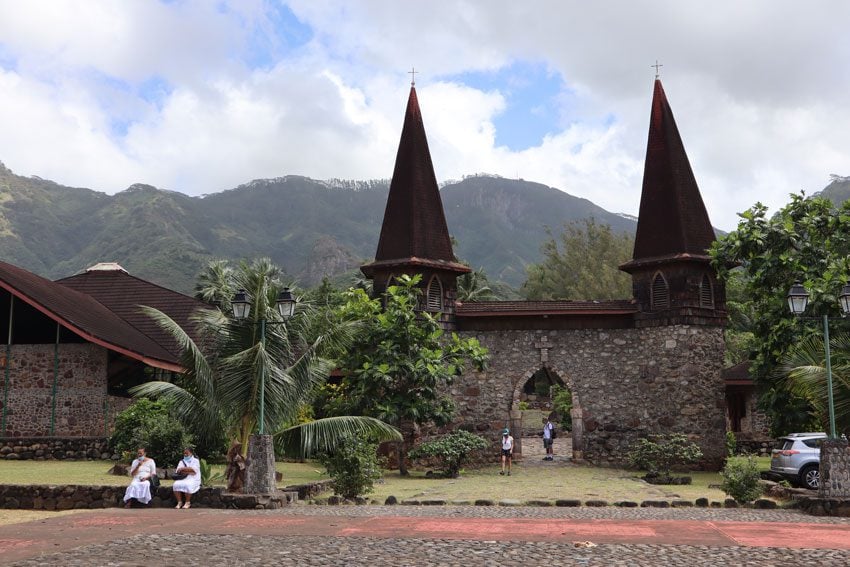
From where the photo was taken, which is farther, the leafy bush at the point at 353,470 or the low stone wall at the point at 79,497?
the leafy bush at the point at 353,470

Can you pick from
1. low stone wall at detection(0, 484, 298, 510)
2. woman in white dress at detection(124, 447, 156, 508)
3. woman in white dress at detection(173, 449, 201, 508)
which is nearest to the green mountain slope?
low stone wall at detection(0, 484, 298, 510)

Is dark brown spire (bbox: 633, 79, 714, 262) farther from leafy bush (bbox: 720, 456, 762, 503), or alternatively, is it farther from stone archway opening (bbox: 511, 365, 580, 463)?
leafy bush (bbox: 720, 456, 762, 503)

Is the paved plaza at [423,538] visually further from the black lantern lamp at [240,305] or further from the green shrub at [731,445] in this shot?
the green shrub at [731,445]

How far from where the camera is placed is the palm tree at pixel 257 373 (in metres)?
15.9

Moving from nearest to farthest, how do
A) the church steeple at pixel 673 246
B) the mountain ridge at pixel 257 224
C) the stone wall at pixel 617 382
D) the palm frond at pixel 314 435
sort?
the palm frond at pixel 314 435, the stone wall at pixel 617 382, the church steeple at pixel 673 246, the mountain ridge at pixel 257 224

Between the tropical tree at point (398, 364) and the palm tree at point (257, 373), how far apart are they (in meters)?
2.91

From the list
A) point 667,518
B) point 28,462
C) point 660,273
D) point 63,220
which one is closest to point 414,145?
point 660,273

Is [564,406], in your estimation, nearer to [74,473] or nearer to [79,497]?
[74,473]

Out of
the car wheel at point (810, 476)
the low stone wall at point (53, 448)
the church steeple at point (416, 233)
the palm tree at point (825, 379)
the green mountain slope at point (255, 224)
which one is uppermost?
the green mountain slope at point (255, 224)

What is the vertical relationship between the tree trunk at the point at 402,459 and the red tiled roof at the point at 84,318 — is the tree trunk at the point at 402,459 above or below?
below

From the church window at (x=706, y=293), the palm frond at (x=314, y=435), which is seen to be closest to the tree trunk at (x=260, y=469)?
the palm frond at (x=314, y=435)

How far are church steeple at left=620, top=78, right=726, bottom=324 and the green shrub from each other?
3793mm

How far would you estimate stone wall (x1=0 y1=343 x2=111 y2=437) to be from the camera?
73.8ft

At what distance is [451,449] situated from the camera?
21812mm
